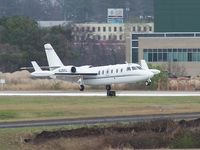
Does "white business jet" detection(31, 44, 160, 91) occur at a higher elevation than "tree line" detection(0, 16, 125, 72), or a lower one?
lower

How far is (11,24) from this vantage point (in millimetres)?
143875

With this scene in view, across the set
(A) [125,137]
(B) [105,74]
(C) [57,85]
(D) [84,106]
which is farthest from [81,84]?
(A) [125,137]

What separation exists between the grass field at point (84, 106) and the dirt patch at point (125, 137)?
1.95 meters

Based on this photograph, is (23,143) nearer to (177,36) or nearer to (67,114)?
(67,114)

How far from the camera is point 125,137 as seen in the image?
129 feet

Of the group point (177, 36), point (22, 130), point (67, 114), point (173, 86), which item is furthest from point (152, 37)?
point (22, 130)

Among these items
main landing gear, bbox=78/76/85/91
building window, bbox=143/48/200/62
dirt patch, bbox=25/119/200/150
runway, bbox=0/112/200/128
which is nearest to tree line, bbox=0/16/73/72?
building window, bbox=143/48/200/62

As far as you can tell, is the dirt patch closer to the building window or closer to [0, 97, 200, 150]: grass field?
[0, 97, 200, 150]: grass field

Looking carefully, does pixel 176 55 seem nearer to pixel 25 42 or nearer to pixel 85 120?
pixel 25 42

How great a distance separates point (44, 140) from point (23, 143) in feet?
2.87

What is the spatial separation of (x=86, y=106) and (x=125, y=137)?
19.9m

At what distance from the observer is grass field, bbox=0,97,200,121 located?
53000 millimetres

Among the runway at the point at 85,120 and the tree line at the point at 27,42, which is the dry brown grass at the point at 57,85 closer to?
the tree line at the point at 27,42

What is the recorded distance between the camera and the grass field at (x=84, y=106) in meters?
52.6
